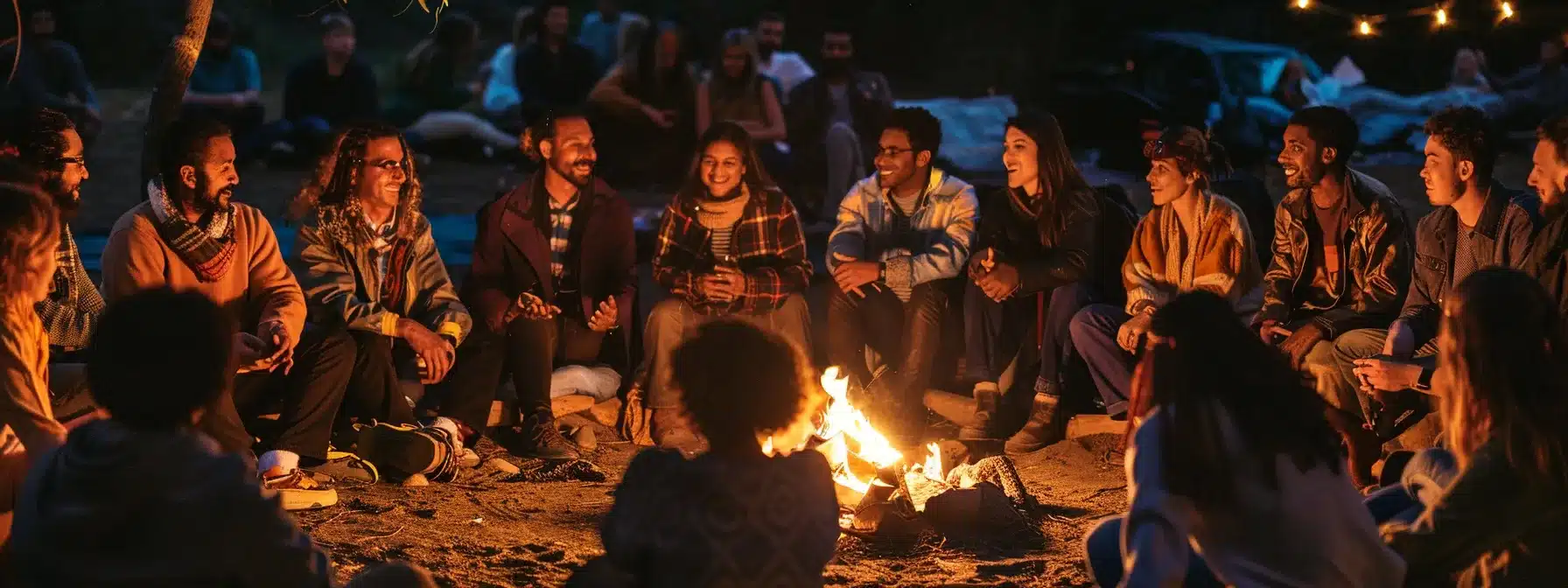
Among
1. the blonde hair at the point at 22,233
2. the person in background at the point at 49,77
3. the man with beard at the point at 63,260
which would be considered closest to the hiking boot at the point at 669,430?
the man with beard at the point at 63,260

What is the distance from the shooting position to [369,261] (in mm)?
7074

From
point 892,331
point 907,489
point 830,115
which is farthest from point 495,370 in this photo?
point 830,115

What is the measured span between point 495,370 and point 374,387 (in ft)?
2.12

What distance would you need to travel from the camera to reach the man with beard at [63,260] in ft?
20.5

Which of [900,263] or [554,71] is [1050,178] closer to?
[900,263]

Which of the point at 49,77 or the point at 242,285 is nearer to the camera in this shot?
the point at 242,285

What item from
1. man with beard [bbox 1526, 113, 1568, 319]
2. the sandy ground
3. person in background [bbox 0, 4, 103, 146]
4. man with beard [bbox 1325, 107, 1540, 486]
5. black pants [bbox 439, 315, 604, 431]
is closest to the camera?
the sandy ground

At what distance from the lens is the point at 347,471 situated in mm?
6777

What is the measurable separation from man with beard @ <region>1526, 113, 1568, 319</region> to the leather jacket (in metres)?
0.72

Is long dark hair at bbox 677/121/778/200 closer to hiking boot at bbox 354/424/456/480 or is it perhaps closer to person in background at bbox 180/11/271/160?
hiking boot at bbox 354/424/456/480

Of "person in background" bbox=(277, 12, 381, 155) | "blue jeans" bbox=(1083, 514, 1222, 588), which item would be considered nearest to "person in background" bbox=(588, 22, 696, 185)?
"person in background" bbox=(277, 12, 381, 155)

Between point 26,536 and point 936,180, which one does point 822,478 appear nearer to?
point 26,536

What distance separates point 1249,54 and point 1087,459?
10352 millimetres

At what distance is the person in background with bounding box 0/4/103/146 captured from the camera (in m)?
13.6
